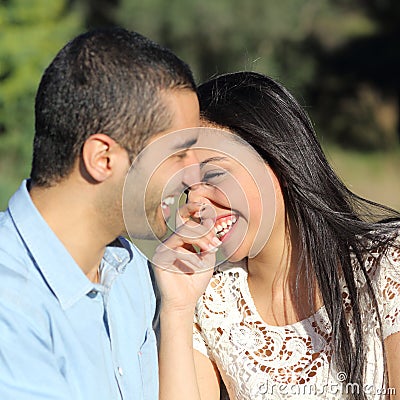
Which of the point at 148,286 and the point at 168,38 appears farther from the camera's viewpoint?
the point at 168,38

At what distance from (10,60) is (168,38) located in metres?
7.03

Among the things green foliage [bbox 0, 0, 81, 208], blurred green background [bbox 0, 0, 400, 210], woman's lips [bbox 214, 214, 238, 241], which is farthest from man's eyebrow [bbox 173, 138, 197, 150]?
blurred green background [bbox 0, 0, 400, 210]

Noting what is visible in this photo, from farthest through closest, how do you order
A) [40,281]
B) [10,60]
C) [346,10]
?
1. [346,10]
2. [10,60]
3. [40,281]

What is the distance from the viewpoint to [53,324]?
1.88 metres

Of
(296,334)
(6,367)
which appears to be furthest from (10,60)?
(6,367)

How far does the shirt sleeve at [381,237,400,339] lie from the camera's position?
2535mm

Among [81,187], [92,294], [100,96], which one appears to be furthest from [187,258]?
[100,96]

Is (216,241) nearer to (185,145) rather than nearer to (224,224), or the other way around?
(224,224)

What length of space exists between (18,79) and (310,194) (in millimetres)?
5868

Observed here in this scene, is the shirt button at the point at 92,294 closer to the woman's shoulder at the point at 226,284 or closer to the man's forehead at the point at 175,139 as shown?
the man's forehead at the point at 175,139

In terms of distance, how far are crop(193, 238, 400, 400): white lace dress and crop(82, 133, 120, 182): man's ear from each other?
997 mm

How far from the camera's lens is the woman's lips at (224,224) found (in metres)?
2.52

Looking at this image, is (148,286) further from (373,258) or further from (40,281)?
(373,258)

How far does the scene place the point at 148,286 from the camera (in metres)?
2.38
